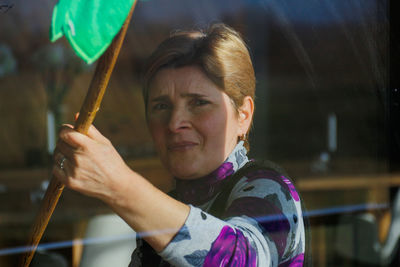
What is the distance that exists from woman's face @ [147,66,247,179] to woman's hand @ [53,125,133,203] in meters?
0.17

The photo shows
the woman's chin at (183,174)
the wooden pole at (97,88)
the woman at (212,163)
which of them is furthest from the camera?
the woman's chin at (183,174)

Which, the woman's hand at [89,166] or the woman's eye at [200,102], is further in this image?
the woman's eye at [200,102]

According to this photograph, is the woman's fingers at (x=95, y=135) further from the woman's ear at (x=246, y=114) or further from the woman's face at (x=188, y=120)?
the woman's ear at (x=246, y=114)

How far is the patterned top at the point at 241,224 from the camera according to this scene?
880 millimetres

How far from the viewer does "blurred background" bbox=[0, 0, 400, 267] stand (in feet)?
3.31

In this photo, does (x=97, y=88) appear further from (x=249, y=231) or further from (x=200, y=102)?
(x=249, y=231)

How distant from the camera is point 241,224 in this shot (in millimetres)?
971

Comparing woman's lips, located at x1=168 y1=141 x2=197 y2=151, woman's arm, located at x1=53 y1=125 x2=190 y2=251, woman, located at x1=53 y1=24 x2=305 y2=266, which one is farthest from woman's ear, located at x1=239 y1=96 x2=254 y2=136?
woman's arm, located at x1=53 y1=125 x2=190 y2=251

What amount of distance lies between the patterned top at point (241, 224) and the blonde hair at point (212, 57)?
136mm

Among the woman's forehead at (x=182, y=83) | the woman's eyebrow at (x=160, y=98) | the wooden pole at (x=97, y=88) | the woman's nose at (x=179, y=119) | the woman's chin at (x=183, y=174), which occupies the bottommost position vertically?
the woman's chin at (x=183, y=174)

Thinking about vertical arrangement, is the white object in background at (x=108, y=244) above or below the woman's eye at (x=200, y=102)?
below

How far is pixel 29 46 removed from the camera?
45.1 inches

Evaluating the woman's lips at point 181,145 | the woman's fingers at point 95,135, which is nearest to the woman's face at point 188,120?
the woman's lips at point 181,145

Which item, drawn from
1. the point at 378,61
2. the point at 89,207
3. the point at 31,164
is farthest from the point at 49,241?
the point at 378,61
